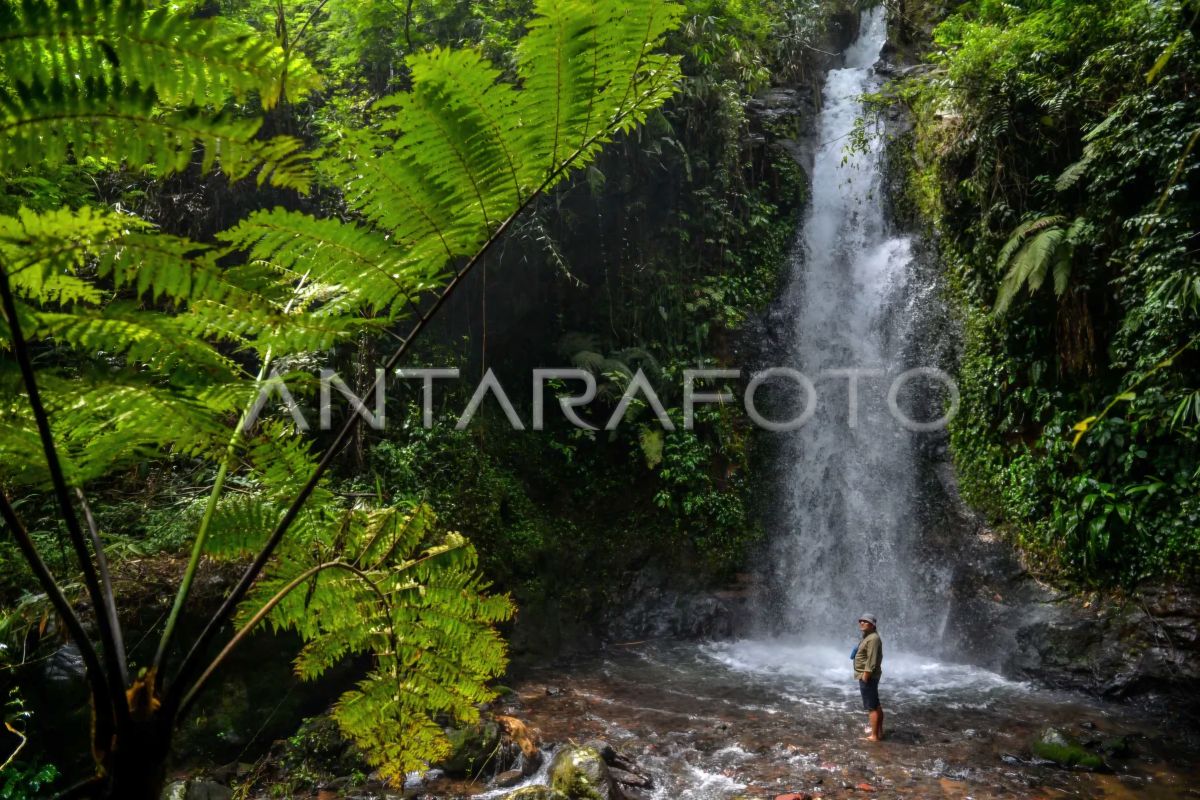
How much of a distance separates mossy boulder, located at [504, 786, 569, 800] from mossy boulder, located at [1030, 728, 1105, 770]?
3.97m

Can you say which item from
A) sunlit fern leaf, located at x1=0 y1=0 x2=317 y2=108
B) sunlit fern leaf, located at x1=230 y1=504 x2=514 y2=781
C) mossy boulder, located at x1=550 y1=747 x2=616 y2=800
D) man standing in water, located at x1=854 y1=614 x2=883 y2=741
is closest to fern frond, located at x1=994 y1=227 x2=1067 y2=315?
man standing in water, located at x1=854 y1=614 x2=883 y2=741

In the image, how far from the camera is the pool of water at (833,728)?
5137 mm

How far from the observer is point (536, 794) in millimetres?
4516

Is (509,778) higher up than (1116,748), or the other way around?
(1116,748)

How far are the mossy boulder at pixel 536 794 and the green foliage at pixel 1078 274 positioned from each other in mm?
6063

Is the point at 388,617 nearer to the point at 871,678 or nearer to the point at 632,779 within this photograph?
the point at 632,779

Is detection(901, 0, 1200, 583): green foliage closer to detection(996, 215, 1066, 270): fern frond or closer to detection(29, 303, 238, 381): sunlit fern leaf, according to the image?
detection(996, 215, 1066, 270): fern frond

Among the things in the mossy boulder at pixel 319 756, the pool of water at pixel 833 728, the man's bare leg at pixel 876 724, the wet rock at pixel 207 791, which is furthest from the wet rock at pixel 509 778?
the man's bare leg at pixel 876 724

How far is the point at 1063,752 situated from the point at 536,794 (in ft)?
14.0

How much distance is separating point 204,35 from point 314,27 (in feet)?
31.0

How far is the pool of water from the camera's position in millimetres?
5137

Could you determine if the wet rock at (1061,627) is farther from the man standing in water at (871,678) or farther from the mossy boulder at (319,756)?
the mossy boulder at (319,756)

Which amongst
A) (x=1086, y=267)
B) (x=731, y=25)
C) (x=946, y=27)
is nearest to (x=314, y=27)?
(x=731, y=25)

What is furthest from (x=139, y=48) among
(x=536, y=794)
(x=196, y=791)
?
(x=196, y=791)
